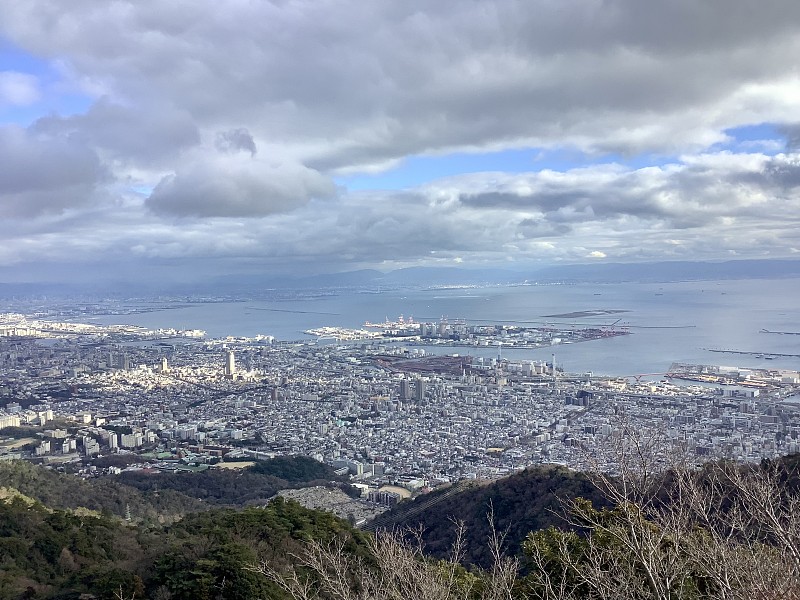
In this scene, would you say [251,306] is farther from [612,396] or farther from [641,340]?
[612,396]

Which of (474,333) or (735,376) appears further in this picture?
(474,333)

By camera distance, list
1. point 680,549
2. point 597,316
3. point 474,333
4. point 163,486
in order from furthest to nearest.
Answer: point 597,316, point 474,333, point 163,486, point 680,549

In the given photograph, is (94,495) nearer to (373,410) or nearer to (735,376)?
(373,410)

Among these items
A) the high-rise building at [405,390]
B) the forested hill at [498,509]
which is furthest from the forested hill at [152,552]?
the high-rise building at [405,390]

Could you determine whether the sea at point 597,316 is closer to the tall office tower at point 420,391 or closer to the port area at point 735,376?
the port area at point 735,376

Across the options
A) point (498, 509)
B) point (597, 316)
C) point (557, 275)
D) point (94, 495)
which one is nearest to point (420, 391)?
point (94, 495)

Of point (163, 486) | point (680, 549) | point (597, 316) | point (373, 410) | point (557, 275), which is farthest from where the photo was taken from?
point (557, 275)

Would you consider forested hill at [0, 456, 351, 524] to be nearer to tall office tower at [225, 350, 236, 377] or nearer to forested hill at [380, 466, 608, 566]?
forested hill at [380, 466, 608, 566]
